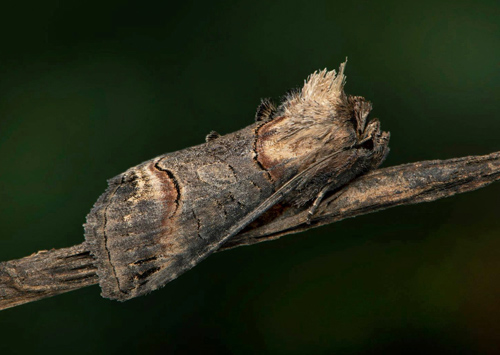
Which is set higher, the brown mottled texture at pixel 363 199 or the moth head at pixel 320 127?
the moth head at pixel 320 127

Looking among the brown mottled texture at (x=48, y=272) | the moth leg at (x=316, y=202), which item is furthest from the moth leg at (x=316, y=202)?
the brown mottled texture at (x=48, y=272)

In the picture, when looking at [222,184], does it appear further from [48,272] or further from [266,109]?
[48,272]

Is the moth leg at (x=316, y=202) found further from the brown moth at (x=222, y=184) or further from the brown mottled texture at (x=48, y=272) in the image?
the brown mottled texture at (x=48, y=272)

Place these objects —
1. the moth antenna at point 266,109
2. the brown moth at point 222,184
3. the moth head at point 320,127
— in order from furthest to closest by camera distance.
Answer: the moth antenna at point 266,109 < the moth head at point 320,127 < the brown moth at point 222,184

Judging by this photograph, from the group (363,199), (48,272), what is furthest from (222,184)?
A: (48,272)

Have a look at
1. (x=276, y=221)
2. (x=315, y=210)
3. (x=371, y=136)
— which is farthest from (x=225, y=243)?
(x=371, y=136)

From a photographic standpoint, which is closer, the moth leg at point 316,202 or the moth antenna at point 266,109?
the moth leg at point 316,202

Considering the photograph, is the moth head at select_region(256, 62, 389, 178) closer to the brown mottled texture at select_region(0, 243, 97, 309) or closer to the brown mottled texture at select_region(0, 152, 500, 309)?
the brown mottled texture at select_region(0, 152, 500, 309)
